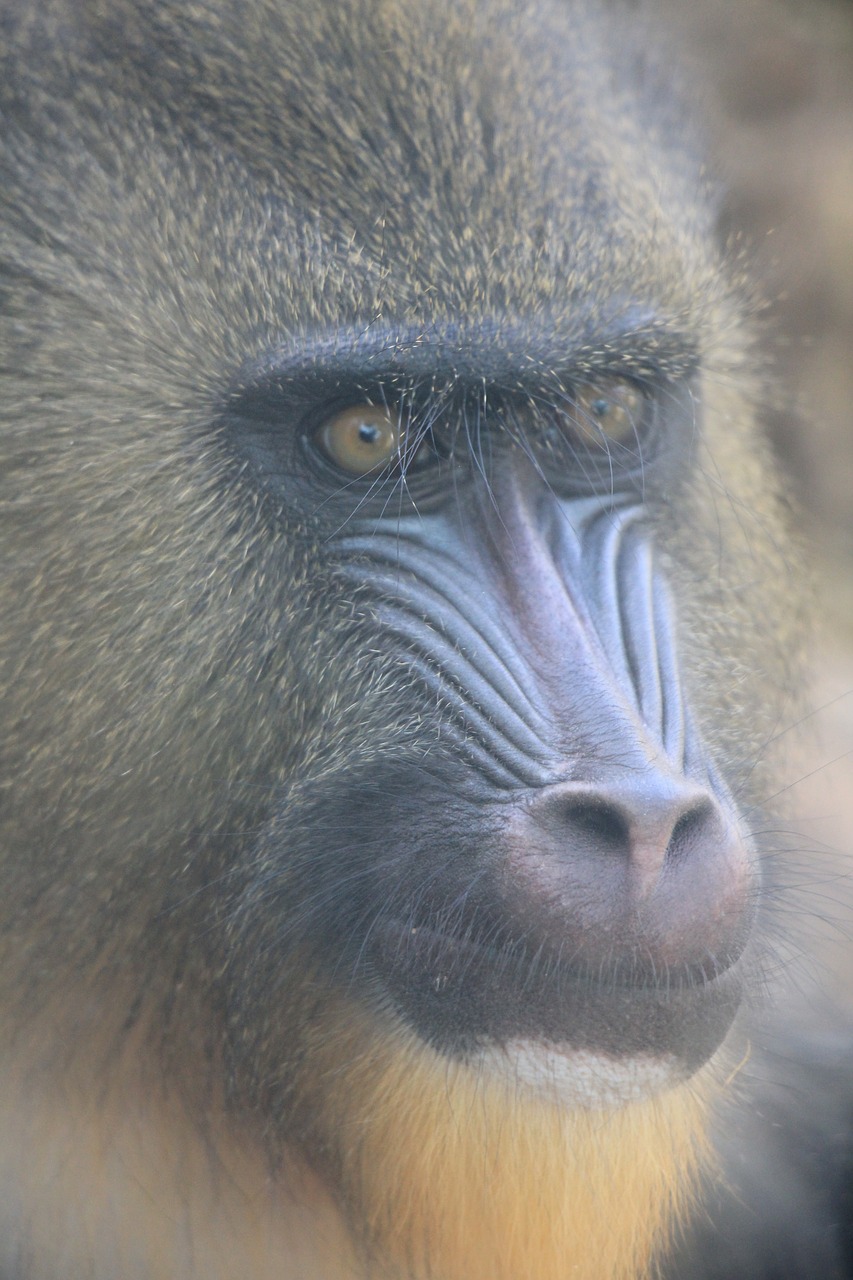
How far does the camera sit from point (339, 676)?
6.15 feet

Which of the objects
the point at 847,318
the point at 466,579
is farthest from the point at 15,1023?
the point at 847,318

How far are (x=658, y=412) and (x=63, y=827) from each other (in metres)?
1.14

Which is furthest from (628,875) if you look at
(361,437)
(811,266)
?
(811,266)

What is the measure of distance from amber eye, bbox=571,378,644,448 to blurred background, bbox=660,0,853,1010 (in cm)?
59

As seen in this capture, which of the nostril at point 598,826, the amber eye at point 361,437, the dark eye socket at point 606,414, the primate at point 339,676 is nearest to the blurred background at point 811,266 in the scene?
the primate at point 339,676

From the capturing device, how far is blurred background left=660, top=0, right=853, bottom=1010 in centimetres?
247

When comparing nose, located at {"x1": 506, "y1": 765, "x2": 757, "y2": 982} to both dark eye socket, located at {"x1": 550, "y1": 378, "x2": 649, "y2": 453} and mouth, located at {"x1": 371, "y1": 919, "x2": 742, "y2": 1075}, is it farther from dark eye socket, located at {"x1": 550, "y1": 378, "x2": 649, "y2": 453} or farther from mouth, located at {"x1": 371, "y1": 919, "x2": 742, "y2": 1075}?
dark eye socket, located at {"x1": 550, "y1": 378, "x2": 649, "y2": 453}

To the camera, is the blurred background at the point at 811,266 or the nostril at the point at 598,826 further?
the blurred background at the point at 811,266

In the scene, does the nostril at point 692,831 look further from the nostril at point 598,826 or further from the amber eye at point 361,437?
the amber eye at point 361,437

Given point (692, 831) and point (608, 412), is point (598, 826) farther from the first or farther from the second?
point (608, 412)

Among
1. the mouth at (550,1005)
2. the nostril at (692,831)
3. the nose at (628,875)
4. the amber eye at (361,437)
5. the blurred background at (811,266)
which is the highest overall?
the blurred background at (811,266)

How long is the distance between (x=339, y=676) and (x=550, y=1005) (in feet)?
1.73

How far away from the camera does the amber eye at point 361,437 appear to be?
6.17ft

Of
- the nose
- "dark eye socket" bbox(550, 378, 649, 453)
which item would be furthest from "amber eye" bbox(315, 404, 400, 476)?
the nose
